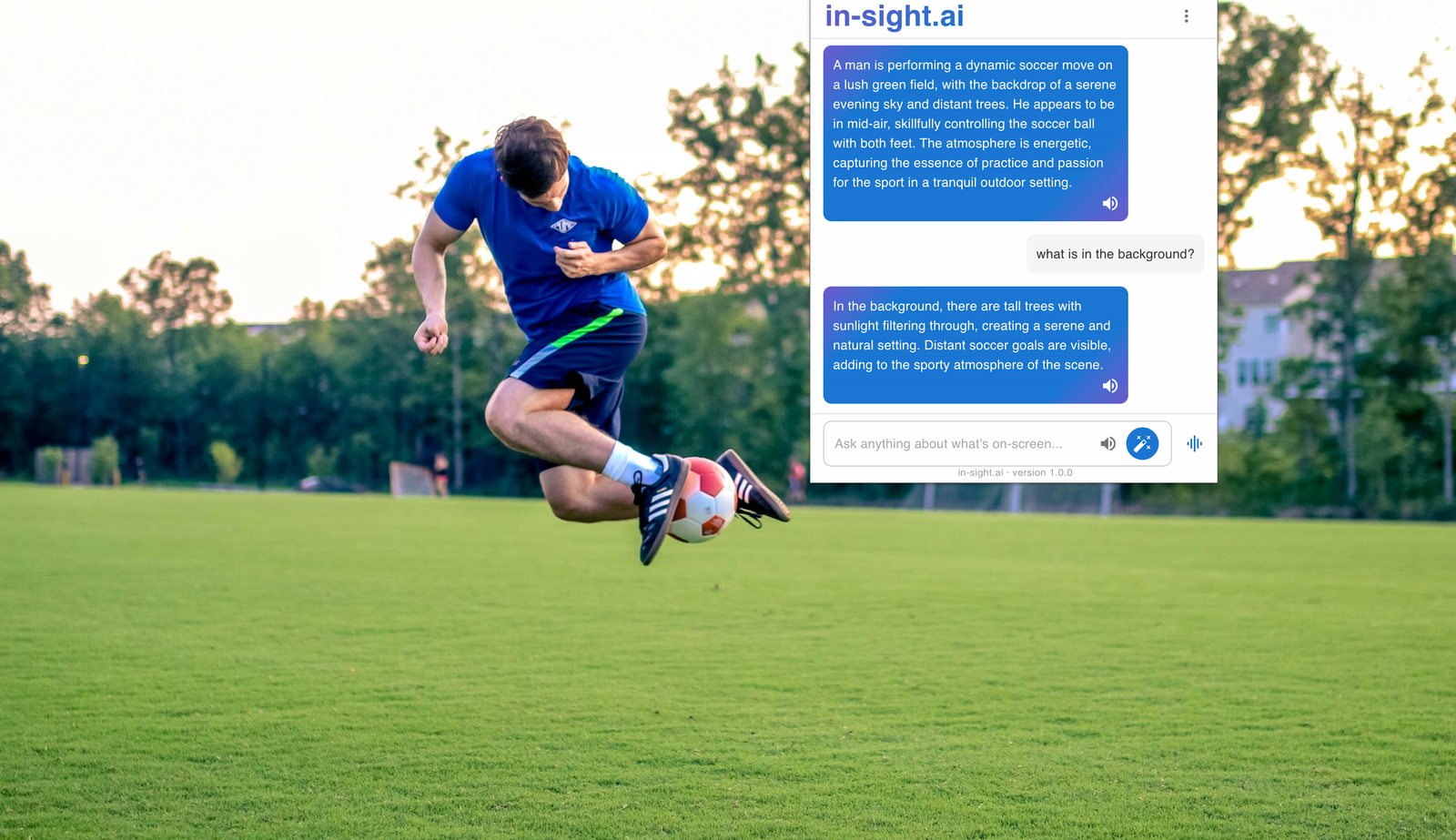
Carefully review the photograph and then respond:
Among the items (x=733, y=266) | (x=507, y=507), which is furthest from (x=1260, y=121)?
(x=507, y=507)

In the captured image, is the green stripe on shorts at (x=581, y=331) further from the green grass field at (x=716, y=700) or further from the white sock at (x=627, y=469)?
the green grass field at (x=716, y=700)

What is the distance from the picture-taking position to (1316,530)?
3070cm

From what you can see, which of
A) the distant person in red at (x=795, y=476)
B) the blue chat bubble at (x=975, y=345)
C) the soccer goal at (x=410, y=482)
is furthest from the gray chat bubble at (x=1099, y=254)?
the soccer goal at (x=410, y=482)

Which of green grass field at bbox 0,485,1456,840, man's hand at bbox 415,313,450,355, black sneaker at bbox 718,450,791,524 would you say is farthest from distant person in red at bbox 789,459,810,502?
man's hand at bbox 415,313,450,355

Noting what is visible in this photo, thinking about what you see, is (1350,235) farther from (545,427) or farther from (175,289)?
(175,289)

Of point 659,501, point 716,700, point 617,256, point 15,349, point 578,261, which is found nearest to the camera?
point 578,261

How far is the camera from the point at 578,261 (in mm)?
4832

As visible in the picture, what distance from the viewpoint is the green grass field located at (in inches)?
258

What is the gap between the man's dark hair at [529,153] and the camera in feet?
15.3

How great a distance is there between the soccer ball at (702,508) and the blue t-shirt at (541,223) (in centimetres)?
83

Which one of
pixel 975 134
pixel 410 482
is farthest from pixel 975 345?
pixel 410 482

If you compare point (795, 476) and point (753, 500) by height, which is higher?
point (753, 500)

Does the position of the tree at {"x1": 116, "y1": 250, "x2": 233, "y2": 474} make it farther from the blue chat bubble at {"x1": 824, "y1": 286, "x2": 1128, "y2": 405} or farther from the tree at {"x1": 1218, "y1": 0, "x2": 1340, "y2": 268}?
the blue chat bubble at {"x1": 824, "y1": 286, "x2": 1128, "y2": 405}

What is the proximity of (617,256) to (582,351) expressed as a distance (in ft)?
1.65
